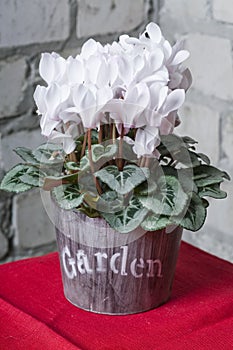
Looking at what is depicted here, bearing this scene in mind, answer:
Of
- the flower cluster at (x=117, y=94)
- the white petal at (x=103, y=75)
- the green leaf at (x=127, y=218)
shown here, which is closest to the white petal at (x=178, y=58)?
the flower cluster at (x=117, y=94)

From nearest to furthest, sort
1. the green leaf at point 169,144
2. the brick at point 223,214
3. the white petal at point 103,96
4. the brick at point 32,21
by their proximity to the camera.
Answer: the white petal at point 103,96, the green leaf at point 169,144, the brick at point 32,21, the brick at point 223,214

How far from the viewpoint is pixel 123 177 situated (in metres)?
0.93

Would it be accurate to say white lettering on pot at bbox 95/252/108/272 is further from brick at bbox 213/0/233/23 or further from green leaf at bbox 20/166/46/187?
brick at bbox 213/0/233/23

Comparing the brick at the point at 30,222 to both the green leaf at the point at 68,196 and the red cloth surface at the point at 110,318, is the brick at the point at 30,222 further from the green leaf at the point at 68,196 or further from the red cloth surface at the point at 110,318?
the green leaf at the point at 68,196

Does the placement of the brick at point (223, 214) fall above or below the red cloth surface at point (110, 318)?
below

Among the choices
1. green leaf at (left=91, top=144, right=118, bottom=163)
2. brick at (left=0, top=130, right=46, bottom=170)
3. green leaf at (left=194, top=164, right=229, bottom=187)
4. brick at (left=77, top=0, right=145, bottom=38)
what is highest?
green leaf at (left=91, top=144, right=118, bottom=163)

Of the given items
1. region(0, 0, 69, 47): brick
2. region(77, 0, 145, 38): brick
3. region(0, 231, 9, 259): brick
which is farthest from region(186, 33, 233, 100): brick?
region(0, 231, 9, 259): brick

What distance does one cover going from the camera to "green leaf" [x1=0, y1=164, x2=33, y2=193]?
981 mm

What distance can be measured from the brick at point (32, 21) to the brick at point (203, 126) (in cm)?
35

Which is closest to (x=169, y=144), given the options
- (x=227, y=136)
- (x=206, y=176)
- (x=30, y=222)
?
(x=206, y=176)

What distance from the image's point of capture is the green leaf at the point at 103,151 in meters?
0.94

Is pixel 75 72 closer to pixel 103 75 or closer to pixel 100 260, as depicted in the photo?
pixel 103 75

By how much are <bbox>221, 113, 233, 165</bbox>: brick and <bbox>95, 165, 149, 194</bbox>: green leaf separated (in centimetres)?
72

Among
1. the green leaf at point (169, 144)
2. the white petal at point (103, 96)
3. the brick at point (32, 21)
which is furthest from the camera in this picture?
the brick at point (32, 21)
